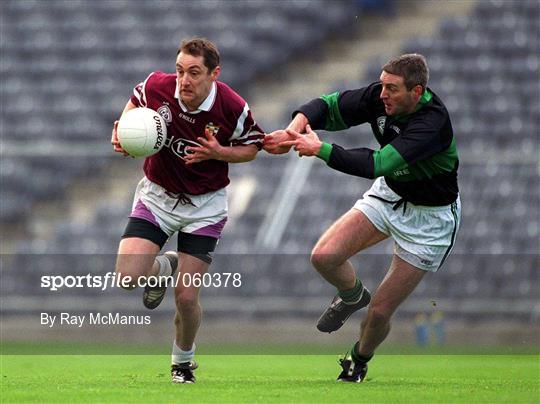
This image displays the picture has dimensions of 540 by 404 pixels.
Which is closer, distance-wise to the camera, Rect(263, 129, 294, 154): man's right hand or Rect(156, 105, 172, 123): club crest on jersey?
Rect(263, 129, 294, 154): man's right hand

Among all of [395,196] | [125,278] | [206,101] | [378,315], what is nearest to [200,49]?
[206,101]

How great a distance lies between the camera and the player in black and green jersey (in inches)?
323

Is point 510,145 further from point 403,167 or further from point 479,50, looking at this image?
point 403,167

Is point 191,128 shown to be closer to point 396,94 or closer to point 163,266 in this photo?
point 163,266

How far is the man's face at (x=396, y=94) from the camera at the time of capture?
816 cm

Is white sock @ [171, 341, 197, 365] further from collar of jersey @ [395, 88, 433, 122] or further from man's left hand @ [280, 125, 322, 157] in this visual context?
collar of jersey @ [395, 88, 433, 122]

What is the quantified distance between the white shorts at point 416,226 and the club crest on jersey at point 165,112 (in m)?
1.47

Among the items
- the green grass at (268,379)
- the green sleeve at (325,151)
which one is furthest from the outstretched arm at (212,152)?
the green grass at (268,379)

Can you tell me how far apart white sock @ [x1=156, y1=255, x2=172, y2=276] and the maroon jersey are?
0.58 meters

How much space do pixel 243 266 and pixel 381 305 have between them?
16.2 ft

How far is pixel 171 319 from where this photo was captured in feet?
42.2

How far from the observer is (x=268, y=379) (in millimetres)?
8766

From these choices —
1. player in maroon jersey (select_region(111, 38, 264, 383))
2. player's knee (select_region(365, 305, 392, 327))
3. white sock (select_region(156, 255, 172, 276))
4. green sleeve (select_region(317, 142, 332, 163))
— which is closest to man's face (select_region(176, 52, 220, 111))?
player in maroon jersey (select_region(111, 38, 264, 383))

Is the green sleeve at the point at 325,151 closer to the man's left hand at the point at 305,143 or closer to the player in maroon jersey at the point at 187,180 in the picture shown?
the man's left hand at the point at 305,143
